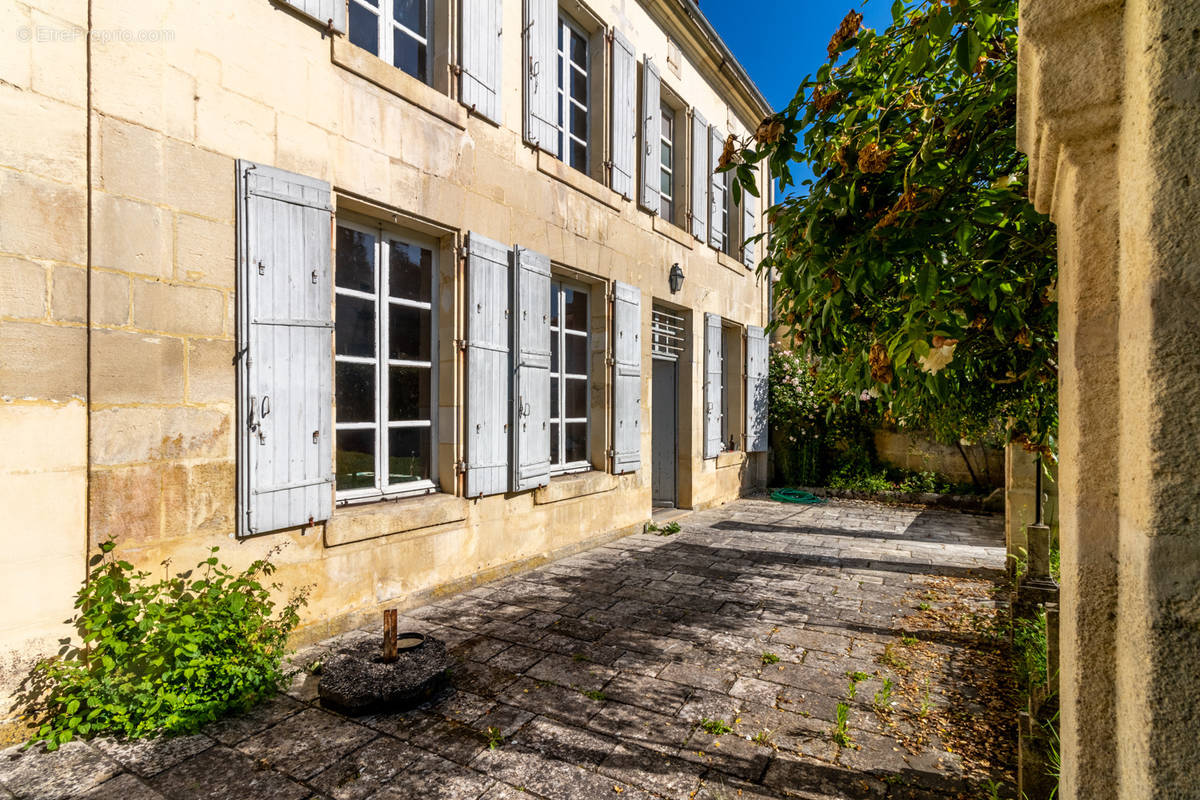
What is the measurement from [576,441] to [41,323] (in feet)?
13.9

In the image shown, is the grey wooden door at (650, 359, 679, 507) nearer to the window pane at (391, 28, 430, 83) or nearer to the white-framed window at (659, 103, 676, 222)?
the white-framed window at (659, 103, 676, 222)

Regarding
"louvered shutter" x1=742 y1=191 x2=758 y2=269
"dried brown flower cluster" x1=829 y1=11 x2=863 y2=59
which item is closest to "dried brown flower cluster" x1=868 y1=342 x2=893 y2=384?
"dried brown flower cluster" x1=829 y1=11 x2=863 y2=59

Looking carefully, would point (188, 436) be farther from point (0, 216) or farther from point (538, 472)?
point (538, 472)

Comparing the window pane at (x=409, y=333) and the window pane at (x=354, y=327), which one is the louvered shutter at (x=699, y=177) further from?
the window pane at (x=354, y=327)

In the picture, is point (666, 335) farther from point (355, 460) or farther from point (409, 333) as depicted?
point (355, 460)

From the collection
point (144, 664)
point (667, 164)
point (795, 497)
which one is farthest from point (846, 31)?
point (795, 497)

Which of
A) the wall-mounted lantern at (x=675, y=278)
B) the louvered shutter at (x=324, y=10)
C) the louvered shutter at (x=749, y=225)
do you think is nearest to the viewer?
the louvered shutter at (x=324, y=10)

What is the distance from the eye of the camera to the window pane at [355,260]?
3.89m

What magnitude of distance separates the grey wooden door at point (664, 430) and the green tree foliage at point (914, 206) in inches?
214

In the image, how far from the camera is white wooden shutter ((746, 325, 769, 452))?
9266 millimetres

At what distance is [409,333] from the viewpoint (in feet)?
14.2

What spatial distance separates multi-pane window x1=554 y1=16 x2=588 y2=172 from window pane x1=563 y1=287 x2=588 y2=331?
1.23 m

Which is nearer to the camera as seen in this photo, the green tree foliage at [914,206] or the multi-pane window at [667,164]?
the green tree foliage at [914,206]

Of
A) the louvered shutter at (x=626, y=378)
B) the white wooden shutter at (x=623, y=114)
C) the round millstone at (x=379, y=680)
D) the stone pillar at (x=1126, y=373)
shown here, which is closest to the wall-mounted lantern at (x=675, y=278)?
the louvered shutter at (x=626, y=378)
